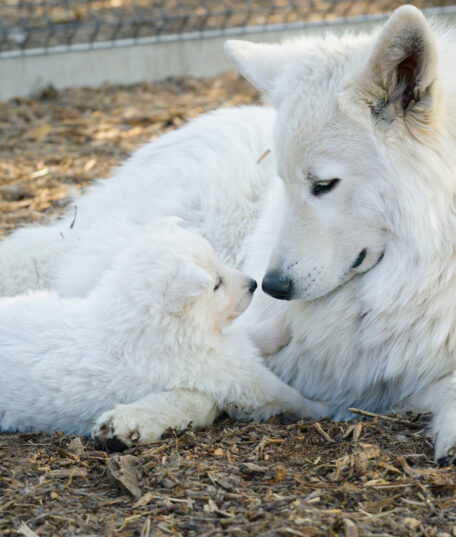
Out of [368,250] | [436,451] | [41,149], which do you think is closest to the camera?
[436,451]

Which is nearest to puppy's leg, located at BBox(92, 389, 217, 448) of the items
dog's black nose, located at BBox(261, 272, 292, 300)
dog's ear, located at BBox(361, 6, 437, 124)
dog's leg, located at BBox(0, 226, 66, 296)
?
dog's black nose, located at BBox(261, 272, 292, 300)

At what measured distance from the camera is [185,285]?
11.6 ft

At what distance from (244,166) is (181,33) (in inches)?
197

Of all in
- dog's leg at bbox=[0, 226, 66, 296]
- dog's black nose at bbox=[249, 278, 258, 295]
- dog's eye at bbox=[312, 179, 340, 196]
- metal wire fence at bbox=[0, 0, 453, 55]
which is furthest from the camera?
metal wire fence at bbox=[0, 0, 453, 55]

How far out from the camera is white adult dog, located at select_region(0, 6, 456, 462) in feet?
10.6

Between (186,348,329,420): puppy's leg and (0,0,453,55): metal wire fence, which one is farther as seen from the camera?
(0,0,453,55): metal wire fence

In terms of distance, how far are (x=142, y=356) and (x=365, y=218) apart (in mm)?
1149

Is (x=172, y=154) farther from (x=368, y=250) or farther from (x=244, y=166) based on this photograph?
(x=368, y=250)

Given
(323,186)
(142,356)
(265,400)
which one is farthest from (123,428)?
(323,186)

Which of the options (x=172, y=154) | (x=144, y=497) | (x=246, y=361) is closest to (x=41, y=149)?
(x=172, y=154)

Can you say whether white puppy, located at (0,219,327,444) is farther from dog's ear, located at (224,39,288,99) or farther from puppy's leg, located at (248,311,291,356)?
dog's ear, located at (224,39,288,99)

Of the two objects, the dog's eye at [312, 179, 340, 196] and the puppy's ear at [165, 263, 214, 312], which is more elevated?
the dog's eye at [312, 179, 340, 196]

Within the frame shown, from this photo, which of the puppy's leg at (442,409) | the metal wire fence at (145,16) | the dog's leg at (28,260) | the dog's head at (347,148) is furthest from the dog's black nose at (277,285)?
the metal wire fence at (145,16)

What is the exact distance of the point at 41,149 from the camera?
739 centimetres
